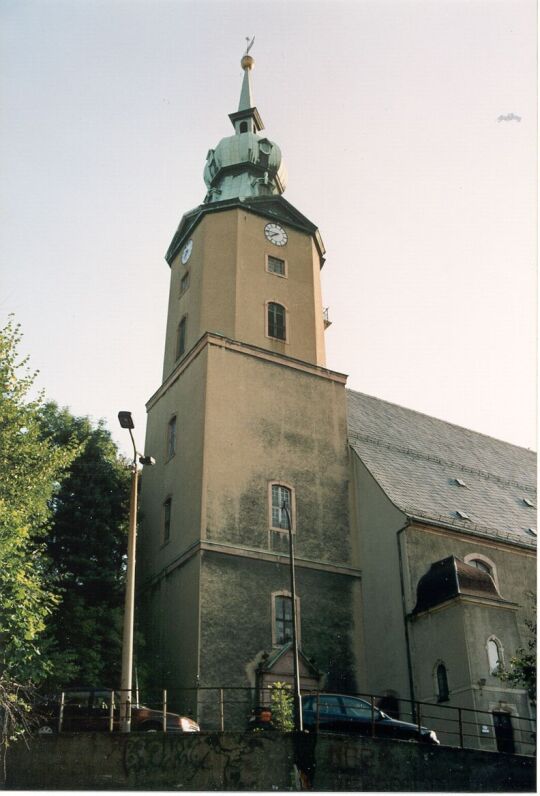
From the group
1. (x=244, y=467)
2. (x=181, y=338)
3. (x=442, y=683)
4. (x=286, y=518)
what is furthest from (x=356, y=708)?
(x=181, y=338)

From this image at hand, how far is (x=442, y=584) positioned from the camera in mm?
22922

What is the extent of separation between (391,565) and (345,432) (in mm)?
5045

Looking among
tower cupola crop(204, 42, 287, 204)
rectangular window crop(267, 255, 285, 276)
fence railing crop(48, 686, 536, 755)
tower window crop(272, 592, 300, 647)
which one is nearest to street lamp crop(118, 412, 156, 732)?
fence railing crop(48, 686, 536, 755)

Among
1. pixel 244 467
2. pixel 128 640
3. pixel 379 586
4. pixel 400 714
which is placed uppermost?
pixel 244 467

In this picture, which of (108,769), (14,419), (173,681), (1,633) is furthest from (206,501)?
(108,769)

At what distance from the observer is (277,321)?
28453mm

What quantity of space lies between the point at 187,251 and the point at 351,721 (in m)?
18.6

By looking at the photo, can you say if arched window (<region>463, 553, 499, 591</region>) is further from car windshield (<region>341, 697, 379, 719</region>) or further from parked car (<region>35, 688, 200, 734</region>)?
parked car (<region>35, 688, 200, 734</region>)

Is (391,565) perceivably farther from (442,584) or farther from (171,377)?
(171,377)

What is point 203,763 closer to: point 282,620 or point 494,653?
point 282,620

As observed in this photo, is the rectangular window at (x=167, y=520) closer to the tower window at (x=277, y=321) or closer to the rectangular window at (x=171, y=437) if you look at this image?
the rectangular window at (x=171, y=437)

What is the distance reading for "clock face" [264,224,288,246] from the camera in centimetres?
2988

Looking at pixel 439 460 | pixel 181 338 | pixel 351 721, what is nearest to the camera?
pixel 351 721

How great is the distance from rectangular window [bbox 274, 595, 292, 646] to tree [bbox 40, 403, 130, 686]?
14.5 ft
